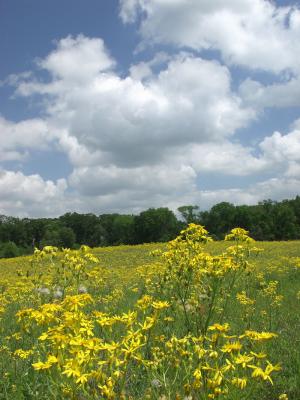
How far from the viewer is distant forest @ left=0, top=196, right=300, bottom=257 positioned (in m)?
74.3

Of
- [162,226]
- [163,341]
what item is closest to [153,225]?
[162,226]

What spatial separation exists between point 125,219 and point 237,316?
81420 mm

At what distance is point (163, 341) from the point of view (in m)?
4.96

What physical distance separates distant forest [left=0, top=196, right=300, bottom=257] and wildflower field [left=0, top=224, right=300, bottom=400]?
192 ft

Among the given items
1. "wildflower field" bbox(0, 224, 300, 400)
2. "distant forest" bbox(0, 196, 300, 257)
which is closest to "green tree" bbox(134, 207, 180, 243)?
"distant forest" bbox(0, 196, 300, 257)

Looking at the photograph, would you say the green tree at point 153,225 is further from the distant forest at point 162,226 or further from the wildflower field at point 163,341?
the wildflower field at point 163,341

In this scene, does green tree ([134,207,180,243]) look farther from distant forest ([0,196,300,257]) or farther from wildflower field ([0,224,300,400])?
wildflower field ([0,224,300,400])

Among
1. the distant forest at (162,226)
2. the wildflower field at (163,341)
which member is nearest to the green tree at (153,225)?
the distant forest at (162,226)

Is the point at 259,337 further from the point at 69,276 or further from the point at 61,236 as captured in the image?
the point at 61,236

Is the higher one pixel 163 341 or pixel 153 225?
pixel 153 225

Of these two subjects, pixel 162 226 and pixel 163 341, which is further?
pixel 162 226

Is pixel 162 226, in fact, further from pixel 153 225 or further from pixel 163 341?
pixel 163 341

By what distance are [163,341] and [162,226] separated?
7676cm

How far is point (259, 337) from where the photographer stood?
3248mm
